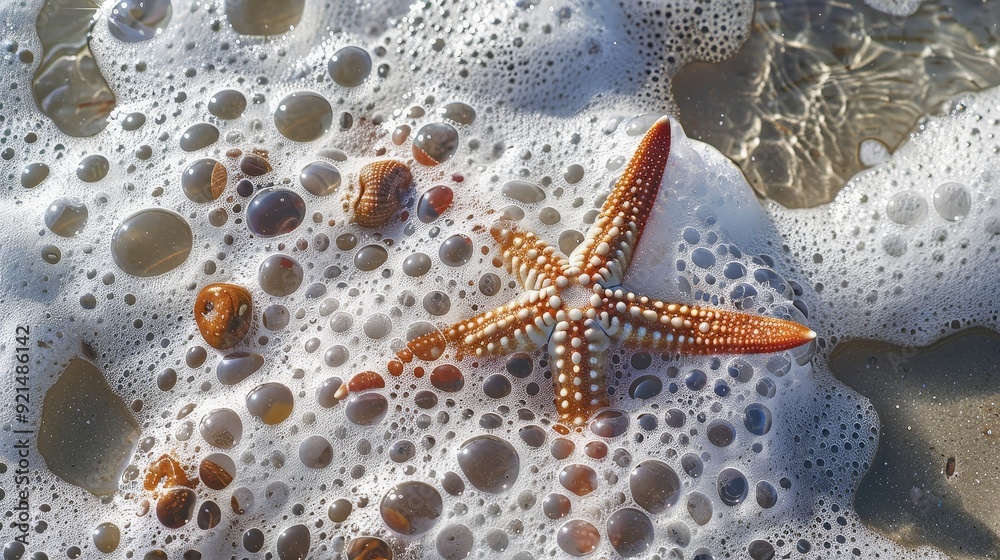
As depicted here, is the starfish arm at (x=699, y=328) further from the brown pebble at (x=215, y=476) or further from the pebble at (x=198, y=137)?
the pebble at (x=198, y=137)

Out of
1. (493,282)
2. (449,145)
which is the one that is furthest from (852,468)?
(449,145)

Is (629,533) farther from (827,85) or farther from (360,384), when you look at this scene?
(827,85)

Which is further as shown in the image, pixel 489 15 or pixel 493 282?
pixel 489 15

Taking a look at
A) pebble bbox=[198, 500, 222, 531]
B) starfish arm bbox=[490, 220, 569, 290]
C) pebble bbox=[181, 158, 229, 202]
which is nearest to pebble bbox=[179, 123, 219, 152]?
pebble bbox=[181, 158, 229, 202]

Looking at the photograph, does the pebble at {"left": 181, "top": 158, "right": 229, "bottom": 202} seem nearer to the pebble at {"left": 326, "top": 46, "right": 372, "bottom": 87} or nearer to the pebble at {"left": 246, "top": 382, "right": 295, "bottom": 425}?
the pebble at {"left": 326, "top": 46, "right": 372, "bottom": 87}

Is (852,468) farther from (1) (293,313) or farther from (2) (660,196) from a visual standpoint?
(1) (293,313)
